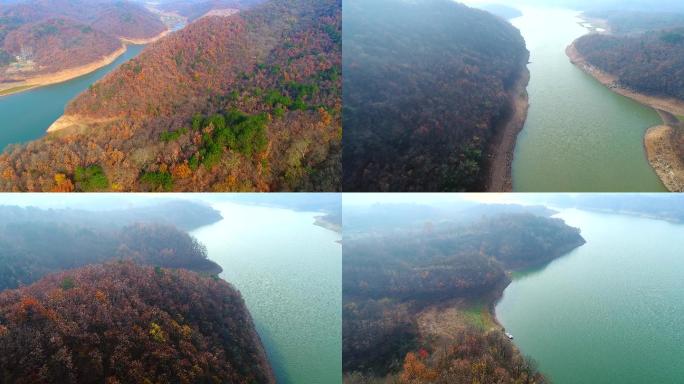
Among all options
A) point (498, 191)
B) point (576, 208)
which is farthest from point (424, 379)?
point (576, 208)

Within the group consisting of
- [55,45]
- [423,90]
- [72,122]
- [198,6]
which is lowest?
[72,122]

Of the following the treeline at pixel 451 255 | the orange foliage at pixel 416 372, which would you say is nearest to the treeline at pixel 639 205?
the treeline at pixel 451 255

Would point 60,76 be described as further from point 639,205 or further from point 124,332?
point 639,205

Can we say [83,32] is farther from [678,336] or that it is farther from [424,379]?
[678,336]

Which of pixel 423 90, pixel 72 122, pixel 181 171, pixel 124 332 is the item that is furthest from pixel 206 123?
pixel 423 90

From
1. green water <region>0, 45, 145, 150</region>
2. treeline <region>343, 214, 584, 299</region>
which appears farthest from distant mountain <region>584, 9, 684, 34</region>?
green water <region>0, 45, 145, 150</region>

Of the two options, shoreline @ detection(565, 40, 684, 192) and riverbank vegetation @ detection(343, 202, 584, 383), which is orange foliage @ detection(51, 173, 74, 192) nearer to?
riverbank vegetation @ detection(343, 202, 584, 383)
